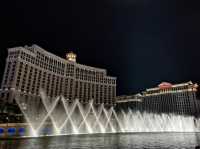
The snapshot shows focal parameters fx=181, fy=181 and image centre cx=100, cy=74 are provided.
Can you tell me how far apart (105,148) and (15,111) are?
54.4 m

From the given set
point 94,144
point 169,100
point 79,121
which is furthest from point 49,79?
point 169,100

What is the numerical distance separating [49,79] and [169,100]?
3826 inches

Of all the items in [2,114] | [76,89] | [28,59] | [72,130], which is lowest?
[72,130]

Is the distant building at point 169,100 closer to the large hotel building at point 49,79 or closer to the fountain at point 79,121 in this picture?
the large hotel building at point 49,79

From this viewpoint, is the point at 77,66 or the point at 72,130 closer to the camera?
the point at 72,130

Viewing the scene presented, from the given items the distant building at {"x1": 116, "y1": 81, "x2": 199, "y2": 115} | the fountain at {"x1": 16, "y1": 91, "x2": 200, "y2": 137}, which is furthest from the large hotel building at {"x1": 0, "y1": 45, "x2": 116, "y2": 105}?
the distant building at {"x1": 116, "y1": 81, "x2": 199, "y2": 115}

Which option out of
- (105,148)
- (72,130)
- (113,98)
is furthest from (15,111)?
(113,98)

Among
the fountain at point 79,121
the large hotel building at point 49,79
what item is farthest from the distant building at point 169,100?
the fountain at point 79,121

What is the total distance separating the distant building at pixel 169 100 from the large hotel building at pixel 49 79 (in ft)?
119

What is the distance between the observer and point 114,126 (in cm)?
6738

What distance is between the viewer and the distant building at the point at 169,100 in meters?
138

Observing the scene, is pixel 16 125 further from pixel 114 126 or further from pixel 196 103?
pixel 196 103

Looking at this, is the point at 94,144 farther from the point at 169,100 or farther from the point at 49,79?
the point at 169,100

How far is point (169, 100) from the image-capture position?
A: 487ft
